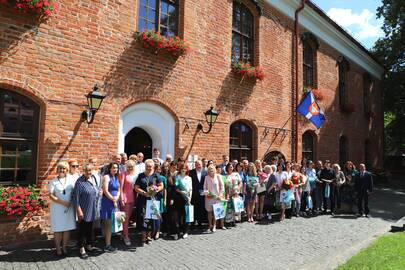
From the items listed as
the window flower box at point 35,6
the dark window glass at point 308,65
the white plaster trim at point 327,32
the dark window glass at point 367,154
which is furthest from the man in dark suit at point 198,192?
the dark window glass at point 367,154

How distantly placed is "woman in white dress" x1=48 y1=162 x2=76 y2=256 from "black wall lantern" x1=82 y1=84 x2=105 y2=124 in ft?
5.04

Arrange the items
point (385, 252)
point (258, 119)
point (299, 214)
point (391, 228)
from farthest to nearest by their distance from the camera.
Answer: point (258, 119)
point (299, 214)
point (391, 228)
point (385, 252)

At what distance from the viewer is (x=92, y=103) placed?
6.68 metres

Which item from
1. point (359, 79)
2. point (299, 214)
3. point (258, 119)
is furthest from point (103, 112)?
point (359, 79)

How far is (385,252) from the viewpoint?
5.96 meters

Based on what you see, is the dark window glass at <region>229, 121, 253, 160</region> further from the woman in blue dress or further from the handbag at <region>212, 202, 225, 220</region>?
the woman in blue dress

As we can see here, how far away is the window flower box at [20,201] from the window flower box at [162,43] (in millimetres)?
4177

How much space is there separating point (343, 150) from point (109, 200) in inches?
582

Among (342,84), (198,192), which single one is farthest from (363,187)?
(342,84)

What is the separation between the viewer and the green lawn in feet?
16.9

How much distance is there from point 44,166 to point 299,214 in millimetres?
7386

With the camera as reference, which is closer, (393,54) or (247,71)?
(247,71)

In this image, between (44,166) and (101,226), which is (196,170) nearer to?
(101,226)

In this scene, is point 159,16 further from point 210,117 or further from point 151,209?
point 151,209
